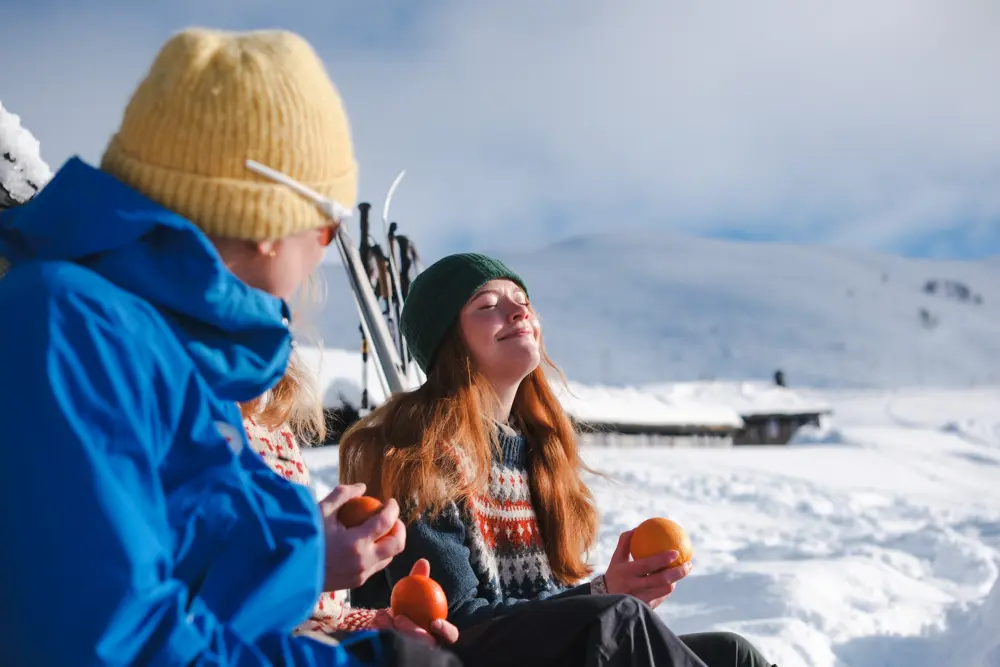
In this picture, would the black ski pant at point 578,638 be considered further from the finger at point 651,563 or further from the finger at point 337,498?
the finger at point 651,563

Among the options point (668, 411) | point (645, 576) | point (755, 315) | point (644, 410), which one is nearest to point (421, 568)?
point (645, 576)

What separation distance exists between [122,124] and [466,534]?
146 centimetres

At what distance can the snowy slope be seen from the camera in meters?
72.2

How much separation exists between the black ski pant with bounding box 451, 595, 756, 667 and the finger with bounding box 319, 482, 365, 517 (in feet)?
1.14

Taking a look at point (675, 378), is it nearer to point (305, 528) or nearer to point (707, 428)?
point (707, 428)

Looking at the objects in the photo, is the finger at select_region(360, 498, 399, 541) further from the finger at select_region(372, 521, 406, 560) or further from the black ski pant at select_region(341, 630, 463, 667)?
the black ski pant at select_region(341, 630, 463, 667)

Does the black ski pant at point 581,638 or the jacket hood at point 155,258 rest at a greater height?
the jacket hood at point 155,258

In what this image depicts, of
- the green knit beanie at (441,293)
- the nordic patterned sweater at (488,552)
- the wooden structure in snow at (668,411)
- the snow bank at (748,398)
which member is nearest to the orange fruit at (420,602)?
the nordic patterned sweater at (488,552)

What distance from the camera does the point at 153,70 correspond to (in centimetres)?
155

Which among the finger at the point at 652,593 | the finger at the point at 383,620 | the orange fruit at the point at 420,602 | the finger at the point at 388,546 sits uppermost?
the finger at the point at 388,546

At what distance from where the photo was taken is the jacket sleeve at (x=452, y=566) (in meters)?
2.39

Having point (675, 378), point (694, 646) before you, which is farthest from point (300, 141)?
point (675, 378)

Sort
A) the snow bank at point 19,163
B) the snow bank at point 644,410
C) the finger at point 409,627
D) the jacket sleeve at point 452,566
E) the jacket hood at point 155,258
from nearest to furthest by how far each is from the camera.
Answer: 1. the jacket hood at point 155,258
2. the finger at point 409,627
3. the jacket sleeve at point 452,566
4. the snow bank at point 19,163
5. the snow bank at point 644,410

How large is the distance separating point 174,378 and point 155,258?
18 centimetres
